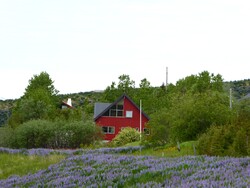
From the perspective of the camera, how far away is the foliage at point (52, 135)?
133ft

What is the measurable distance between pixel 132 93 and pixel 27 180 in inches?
2784

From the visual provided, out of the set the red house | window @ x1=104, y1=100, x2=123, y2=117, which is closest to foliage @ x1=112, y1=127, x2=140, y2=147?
the red house

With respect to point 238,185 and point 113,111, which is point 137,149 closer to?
point 238,185

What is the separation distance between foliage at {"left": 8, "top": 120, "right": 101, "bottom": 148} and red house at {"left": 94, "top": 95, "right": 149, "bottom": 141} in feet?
78.8

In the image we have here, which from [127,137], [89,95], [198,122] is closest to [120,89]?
[127,137]

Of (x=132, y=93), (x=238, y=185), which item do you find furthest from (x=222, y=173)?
(x=132, y=93)

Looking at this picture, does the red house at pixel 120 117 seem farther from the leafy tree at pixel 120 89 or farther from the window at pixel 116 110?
the leafy tree at pixel 120 89

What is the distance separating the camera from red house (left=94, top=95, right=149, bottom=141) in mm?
65312

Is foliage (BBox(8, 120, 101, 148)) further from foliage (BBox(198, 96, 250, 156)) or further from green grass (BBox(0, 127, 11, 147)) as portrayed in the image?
foliage (BBox(198, 96, 250, 156))

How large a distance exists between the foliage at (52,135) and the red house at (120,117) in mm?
24022

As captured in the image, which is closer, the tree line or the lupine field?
the lupine field

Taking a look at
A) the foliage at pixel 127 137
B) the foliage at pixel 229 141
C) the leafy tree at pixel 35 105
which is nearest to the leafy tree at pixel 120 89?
the leafy tree at pixel 35 105

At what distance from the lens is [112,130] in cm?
6575

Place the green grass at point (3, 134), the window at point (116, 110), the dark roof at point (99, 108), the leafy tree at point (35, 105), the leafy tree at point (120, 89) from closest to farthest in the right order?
the green grass at point (3, 134) → the leafy tree at point (35, 105) → the window at point (116, 110) → the dark roof at point (99, 108) → the leafy tree at point (120, 89)
